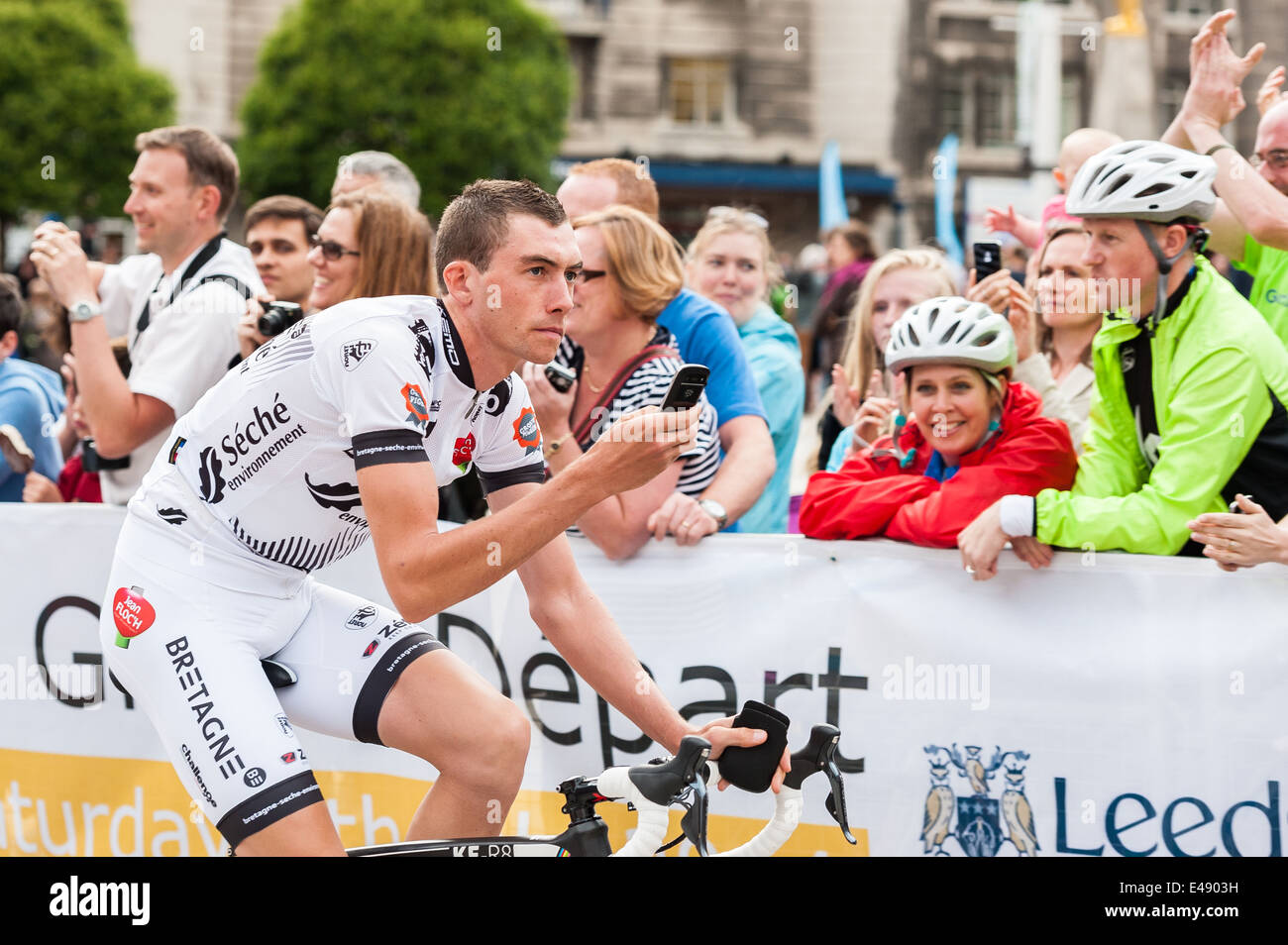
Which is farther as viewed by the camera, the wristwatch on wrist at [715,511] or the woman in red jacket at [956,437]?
the wristwatch on wrist at [715,511]

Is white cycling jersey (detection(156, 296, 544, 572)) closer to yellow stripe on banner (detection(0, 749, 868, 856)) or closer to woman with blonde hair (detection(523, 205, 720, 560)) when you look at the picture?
woman with blonde hair (detection(523, 205, 720, 560))

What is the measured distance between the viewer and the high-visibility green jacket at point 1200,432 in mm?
4043

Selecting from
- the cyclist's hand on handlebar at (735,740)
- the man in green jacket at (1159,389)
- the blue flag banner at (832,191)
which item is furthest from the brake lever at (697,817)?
the blue flag banner at (832,191)

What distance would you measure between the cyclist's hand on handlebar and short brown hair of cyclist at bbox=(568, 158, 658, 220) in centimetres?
299

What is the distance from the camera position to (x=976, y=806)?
4.42m

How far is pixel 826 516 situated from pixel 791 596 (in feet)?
0.91

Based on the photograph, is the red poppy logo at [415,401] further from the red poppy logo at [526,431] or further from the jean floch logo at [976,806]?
the jean floch logo at [976,806]

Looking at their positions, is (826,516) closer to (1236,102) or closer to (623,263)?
(623,263)

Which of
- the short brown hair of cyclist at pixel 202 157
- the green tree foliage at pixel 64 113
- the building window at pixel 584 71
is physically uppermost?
the building window at pixel 584 71

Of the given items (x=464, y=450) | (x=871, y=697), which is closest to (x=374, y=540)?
(x=464, y=450)

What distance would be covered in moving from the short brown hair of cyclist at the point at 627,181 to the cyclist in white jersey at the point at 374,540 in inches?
91.3

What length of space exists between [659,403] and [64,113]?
25.0 m

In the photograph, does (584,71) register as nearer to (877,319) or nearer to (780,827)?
(877,319)

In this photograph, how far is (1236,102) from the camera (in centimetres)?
477
